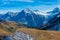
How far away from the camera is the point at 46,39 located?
93.6 metres

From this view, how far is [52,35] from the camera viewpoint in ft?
326

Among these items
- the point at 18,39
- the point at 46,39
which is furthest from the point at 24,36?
the point at 46,39

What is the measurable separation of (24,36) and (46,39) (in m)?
8.76

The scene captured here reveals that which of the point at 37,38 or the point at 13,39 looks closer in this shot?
the point at 37,38

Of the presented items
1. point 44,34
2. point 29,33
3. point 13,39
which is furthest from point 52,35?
point 13,39

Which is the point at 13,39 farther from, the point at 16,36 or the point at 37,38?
the point at 37,38

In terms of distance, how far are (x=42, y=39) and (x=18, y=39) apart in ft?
32.2

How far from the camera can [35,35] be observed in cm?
9675

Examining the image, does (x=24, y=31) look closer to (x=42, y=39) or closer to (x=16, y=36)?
(x=16, y=36)

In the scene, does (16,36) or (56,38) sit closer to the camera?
(56,38)

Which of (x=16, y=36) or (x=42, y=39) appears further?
(x=16, y=36)

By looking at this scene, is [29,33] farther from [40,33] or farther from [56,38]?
[56,38]

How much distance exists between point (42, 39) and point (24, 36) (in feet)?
24.3

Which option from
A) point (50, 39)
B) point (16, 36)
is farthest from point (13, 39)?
point (50, 39)
